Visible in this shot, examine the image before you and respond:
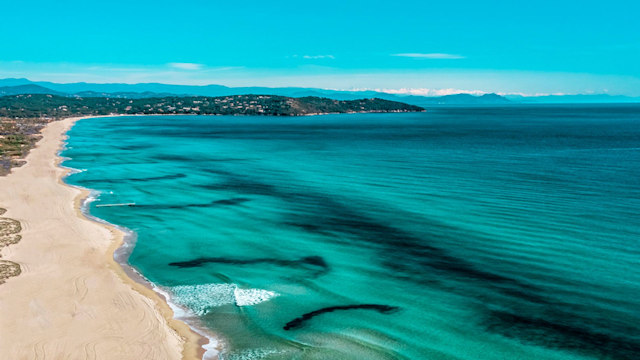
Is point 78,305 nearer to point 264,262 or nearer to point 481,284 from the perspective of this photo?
point 264,262

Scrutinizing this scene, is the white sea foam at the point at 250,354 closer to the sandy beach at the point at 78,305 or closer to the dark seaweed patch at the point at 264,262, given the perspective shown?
the sandy beach at the point at 78,305

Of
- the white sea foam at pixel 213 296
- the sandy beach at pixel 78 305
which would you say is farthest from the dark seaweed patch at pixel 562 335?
the sandy beach at pixel 78 305

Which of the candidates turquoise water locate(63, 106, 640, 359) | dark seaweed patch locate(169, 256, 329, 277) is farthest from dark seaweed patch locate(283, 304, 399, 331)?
dark seaweed patch locate(169, 256, 329, 277)

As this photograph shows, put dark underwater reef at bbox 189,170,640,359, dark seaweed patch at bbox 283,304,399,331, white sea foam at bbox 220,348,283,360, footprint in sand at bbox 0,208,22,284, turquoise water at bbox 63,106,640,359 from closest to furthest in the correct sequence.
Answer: white sea foam at bbox 220,348,283,360
dark underwater reef at bbox 189,170,640,359
turquoise water at bbox 63,106,640,359
dark seaweed patch at bbox 283,304,399,331
footprint in sand at bbox 0,208,22,284

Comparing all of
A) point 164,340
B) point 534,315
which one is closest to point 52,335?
point 164,340

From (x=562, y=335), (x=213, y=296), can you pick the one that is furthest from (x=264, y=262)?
(x=562, y=335)

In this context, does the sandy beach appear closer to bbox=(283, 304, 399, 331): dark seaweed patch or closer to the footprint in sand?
the footprint in sand
